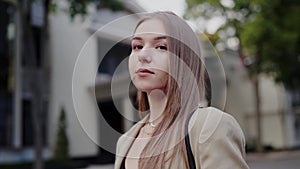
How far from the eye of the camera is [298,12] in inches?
540

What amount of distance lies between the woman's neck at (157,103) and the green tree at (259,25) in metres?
11.6

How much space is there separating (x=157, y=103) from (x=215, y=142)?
0.76 feet

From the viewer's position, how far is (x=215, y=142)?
746 millimetres

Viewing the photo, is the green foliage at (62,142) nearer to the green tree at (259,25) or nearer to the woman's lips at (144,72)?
the green tree at (259,25)

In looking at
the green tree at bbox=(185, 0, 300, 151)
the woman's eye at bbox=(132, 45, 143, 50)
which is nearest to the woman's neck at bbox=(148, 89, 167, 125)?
the woman's eye at bbox=(132, 45, 143, 50)

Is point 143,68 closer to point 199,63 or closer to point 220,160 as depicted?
point 199,63

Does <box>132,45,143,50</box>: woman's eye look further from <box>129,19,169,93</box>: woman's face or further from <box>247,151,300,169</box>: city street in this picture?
<box>247,151,300,169</box>: city street

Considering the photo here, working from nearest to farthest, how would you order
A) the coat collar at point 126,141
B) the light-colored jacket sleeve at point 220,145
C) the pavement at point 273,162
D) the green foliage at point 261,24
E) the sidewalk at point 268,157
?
the light-colored jacket sleeve at point 220,145 < the coat collar at point 126,141 < the pavement at point 273,162 < the green foliage at point 261,24 < the sidewalk at point 268,157

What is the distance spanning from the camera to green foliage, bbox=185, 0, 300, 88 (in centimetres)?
1312

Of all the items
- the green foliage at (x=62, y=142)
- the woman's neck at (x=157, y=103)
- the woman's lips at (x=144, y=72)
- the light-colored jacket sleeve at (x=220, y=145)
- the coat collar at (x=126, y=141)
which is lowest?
the green foliage at (x=62, y=142)

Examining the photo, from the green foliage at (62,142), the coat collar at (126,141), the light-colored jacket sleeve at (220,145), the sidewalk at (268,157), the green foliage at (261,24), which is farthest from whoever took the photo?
the sidewalk at (268,157)

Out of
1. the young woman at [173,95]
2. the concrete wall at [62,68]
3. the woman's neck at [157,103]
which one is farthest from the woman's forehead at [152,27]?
the concrete wall at [62,68]

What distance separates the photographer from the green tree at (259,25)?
1313cm

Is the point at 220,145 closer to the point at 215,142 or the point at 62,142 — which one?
the point at 215,142
